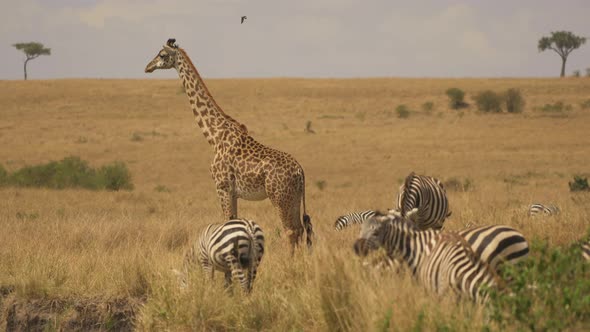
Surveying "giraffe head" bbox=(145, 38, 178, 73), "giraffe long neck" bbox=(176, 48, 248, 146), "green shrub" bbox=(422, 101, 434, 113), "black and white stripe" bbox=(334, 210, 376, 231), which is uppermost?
"giraffe head" bbox=(145, 38, 178, 73)

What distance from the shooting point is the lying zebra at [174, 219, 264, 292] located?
25.1ft

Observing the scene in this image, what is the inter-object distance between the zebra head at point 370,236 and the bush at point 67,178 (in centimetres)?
1890

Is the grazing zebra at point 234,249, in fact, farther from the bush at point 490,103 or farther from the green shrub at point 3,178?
the bush at point 490,103

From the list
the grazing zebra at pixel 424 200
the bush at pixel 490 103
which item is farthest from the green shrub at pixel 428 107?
the grazing zebra at pixel 424 200

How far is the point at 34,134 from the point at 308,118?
54.4ft

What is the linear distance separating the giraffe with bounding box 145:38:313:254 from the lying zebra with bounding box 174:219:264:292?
1.54 metres

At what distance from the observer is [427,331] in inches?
231

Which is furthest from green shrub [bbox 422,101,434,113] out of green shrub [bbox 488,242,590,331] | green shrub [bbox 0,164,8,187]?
green shrub [bbox 488,242,590,331]

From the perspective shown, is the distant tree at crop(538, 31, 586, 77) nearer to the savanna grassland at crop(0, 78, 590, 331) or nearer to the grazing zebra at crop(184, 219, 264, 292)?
the savanna grassland at crop(0, 78, 590, 331)

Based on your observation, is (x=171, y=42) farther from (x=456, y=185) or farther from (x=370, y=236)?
(x=456, y=185)

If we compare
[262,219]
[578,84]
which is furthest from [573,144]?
[578,84]

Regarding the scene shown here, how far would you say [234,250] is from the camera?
766cm

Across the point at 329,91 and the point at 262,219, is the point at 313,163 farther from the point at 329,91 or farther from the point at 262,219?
the point at 329,91

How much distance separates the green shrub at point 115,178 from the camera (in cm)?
2470
